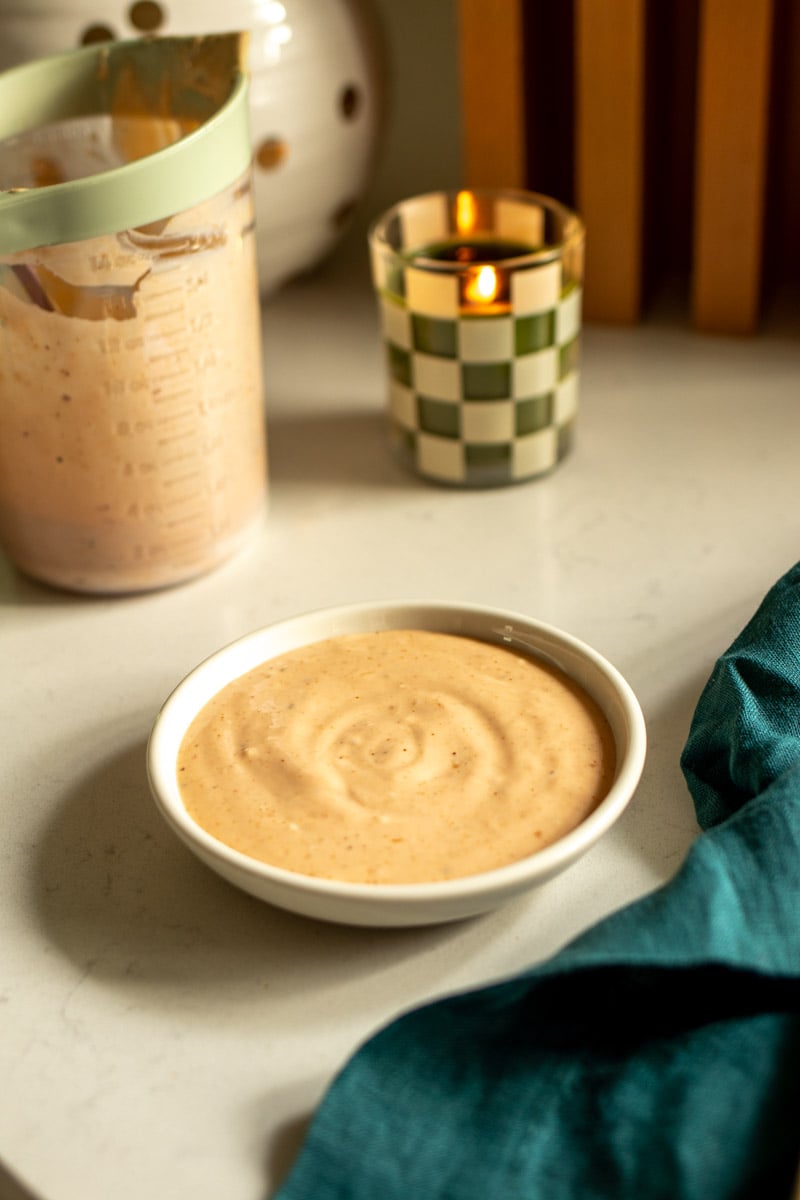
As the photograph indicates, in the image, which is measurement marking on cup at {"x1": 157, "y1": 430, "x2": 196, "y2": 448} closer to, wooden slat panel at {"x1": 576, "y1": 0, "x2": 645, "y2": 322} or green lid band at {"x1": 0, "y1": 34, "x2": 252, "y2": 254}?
green lid band at {"x1": 0, "y1": 34, "x2": 252, "y2": 254}

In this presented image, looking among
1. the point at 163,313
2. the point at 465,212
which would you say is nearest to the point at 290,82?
the point at 465,212

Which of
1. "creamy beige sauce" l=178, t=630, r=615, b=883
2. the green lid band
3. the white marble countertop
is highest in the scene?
the green lid band

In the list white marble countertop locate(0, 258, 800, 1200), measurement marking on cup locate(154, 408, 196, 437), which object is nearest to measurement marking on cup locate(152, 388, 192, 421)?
measurement marking on cup locate(154, 408, 196, 437)

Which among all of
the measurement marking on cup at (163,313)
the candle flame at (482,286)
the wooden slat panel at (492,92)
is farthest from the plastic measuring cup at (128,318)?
the wooden slat panel at (492,92)

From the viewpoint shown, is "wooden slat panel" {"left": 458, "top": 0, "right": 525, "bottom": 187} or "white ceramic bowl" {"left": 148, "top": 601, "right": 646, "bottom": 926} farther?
"wooden slat panel" {"left": 458, "top": 0, "right": 525, "bottom": 187}

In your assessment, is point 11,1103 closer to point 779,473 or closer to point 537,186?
point 779,473

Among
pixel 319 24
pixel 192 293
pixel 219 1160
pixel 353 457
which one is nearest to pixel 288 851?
pixel 219 1160
